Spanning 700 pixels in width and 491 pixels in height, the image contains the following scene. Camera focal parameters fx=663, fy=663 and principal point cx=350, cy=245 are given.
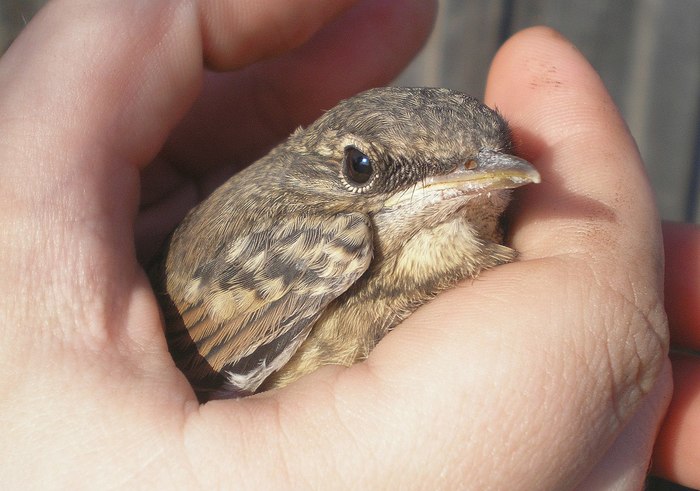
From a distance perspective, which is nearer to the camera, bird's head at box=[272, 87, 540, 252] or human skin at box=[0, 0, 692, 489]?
human skin at box=[0, 0, 692, 489]

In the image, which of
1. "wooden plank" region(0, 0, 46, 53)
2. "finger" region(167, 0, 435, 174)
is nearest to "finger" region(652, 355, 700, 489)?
"finger" region(167, 0, 435, 174)

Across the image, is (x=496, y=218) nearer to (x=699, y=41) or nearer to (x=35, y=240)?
(x=35, y=240)


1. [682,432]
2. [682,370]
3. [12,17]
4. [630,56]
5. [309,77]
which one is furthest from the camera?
[630,56]

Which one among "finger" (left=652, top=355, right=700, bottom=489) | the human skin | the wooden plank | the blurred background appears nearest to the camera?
the human skin

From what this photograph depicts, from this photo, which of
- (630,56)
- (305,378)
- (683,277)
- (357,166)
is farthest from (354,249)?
(630,56)

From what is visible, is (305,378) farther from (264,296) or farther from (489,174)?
(489,174)

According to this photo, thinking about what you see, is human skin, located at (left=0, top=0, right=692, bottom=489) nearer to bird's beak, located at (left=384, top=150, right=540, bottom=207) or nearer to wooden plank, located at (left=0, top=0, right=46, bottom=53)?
bird's beak, located at (left=384, top=150, right=540, bottom=207)

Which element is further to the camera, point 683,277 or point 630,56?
point 630,56
